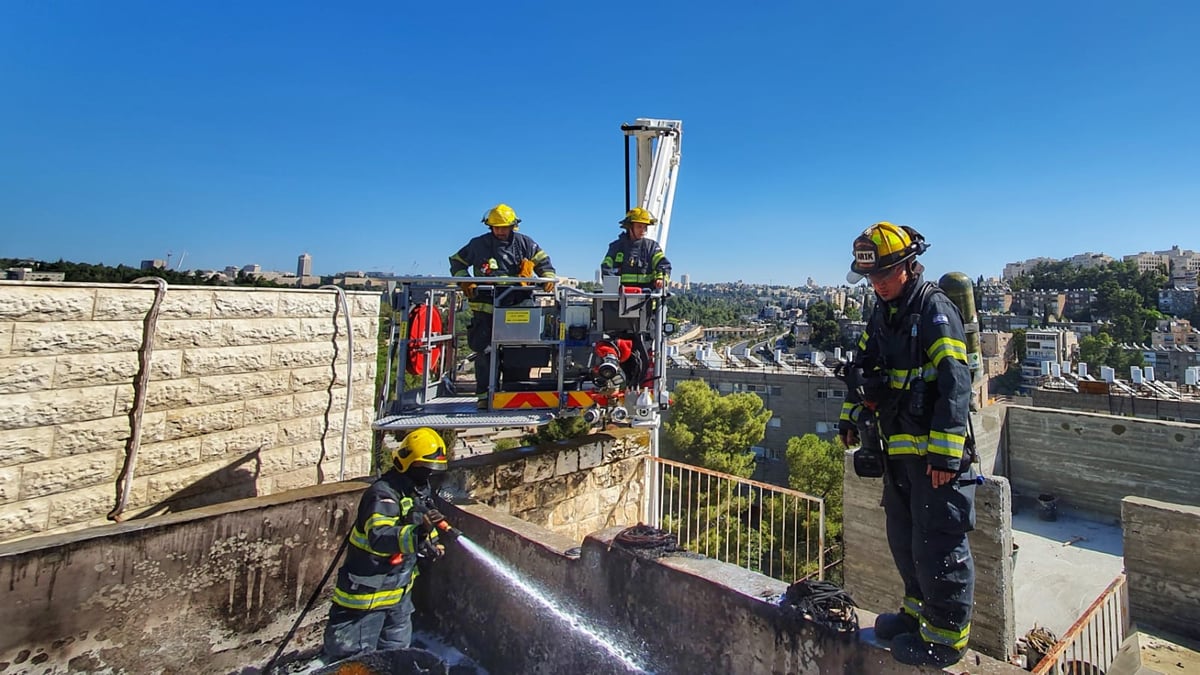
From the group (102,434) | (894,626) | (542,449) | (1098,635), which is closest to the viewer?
(894,626)

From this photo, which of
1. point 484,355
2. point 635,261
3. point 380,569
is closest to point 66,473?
point 380,569

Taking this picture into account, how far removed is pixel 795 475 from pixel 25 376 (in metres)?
28.3

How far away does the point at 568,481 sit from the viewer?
5.98m

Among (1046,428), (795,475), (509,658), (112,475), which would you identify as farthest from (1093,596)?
(795,475)

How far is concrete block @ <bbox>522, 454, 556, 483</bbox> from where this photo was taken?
5527 millimetres

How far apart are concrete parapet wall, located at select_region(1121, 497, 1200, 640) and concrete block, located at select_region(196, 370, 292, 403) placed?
906 centimetres

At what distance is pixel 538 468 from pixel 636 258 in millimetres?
2497

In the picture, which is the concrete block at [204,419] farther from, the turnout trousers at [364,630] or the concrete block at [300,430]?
the turnout trousers at [364,630]

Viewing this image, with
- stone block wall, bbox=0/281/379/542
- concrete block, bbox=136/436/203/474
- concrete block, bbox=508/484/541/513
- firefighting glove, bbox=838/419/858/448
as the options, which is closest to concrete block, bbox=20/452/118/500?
stone block wall, bbox=0/281/379/542

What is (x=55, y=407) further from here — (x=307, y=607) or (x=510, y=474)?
(x=510, y=474)

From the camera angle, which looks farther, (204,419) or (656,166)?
(656,166)

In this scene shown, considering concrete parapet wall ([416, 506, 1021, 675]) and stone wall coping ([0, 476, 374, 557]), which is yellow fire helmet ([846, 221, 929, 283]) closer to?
concrete parapet wall ([416, 506, 1021, 675])

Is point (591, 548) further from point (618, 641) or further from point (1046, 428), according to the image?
point (1046, 428)

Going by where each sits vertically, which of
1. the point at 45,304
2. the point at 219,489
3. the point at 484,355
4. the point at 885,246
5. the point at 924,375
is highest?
the point at 885,246
